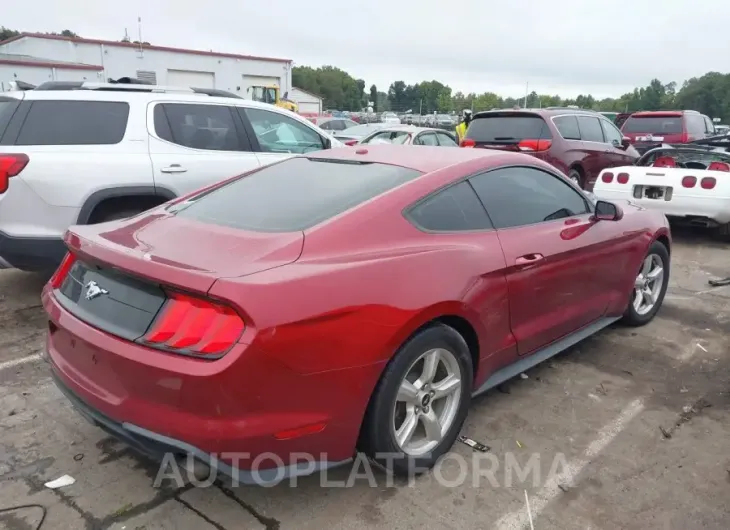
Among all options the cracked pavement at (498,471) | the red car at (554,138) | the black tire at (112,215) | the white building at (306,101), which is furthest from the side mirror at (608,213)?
the white building at (306,101)

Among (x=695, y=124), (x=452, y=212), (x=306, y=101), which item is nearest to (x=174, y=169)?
(x=452, y=212)

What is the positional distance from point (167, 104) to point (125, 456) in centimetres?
367

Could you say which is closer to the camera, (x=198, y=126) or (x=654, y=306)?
(x=654, y=306)

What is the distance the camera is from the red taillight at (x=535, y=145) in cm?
979

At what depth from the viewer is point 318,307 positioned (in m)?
2.36

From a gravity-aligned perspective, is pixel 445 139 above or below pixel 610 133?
below

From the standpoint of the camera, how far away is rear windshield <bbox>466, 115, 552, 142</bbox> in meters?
9.93

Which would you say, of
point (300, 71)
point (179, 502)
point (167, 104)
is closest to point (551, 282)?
point (179, 502)

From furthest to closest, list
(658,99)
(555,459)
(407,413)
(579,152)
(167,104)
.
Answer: (658,99) < (579,152) < (167,104) < (555,459) < (407,413)

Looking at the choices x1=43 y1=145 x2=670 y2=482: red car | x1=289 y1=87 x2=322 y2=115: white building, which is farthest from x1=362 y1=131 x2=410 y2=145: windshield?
x1=289 y1=87 x2=322 y2=115: white building

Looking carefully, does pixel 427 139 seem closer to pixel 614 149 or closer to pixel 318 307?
pixel 614 149

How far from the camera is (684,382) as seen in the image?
3.98 m

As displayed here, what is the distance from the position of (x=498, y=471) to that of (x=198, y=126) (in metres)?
4.29

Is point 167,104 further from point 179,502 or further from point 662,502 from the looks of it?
point 662,502
